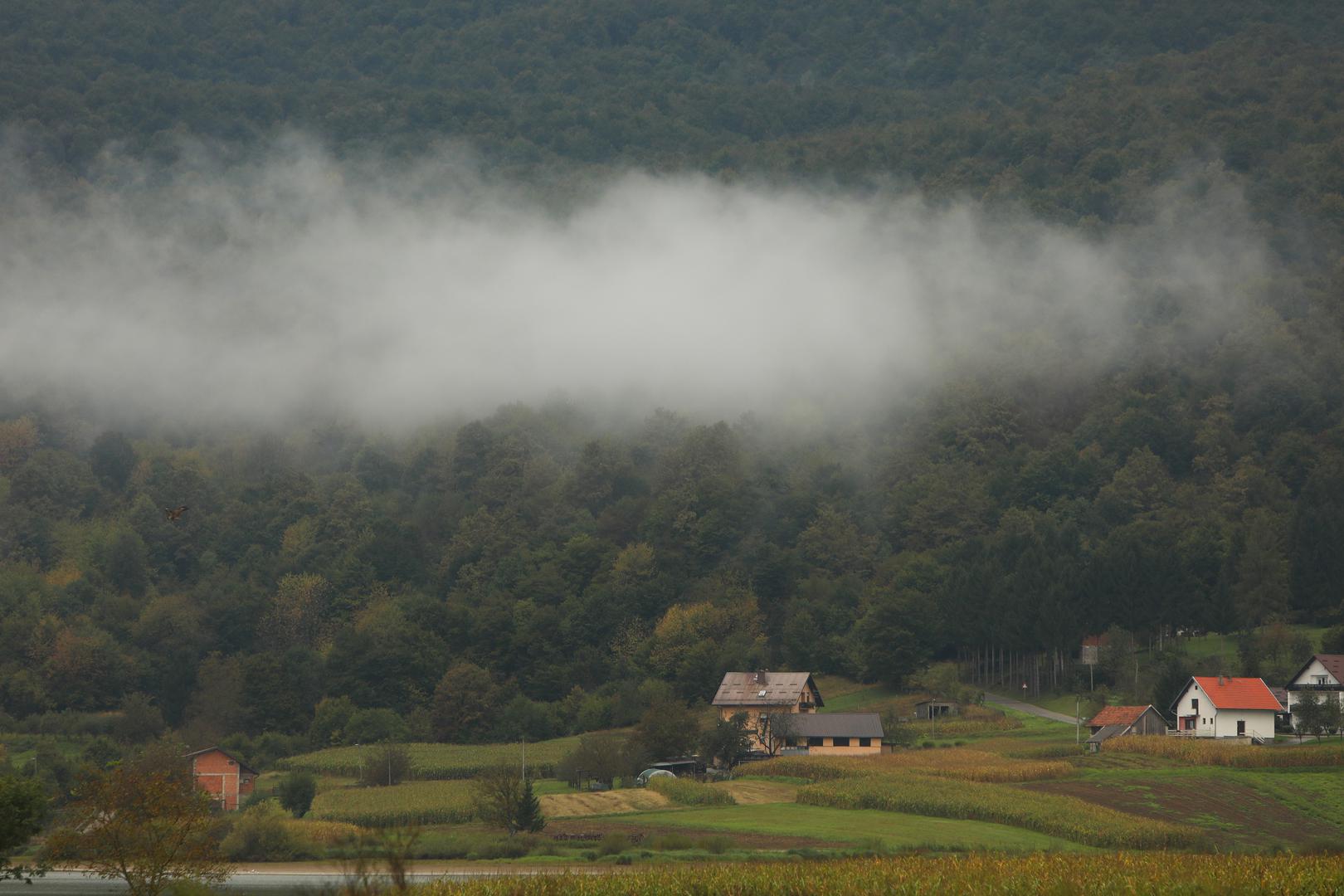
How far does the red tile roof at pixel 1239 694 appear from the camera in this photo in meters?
91.2

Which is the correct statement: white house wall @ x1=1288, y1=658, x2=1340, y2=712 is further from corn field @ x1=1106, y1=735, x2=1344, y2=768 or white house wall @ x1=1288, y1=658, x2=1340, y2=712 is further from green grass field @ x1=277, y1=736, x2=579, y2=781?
green grass field @ x1=277, y1=736, x2=579, y2=781

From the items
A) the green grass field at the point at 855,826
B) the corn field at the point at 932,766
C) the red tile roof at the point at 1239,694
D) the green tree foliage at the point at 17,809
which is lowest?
the green grass field at the point at 855,826

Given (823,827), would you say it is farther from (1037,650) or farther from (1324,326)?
(1324,326)

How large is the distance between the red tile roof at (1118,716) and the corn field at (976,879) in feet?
133

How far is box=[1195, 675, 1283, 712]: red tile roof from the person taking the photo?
91.2 metres

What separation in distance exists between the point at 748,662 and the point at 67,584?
75216mm

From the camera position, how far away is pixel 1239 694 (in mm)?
92188

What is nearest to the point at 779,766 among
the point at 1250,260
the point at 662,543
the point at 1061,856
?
the point at 1061,856

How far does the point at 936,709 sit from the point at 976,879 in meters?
63.7

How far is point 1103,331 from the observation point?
188 metres

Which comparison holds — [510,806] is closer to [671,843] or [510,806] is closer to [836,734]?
[671,843]

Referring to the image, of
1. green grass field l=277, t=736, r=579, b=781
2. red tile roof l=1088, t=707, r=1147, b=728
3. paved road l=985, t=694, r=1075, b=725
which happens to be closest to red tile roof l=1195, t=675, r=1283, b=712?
red tile roof l=1088, t=707, r=1147, b=728

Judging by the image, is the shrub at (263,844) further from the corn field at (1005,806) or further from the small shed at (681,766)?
the small shed at (681,766)

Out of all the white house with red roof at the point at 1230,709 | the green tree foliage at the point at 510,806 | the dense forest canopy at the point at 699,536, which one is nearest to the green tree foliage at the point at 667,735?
the green tree foliage at the point at 510,806
